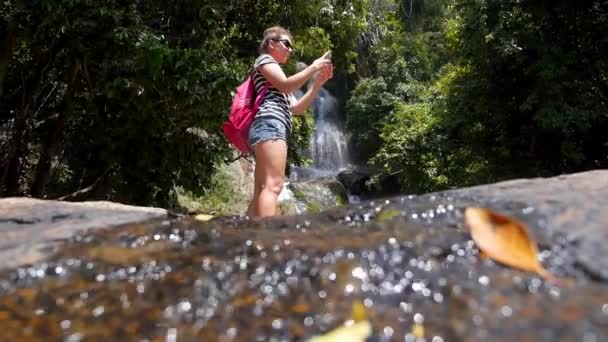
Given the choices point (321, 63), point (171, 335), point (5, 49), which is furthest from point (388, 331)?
point (5, 49)

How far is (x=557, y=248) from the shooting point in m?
1.24

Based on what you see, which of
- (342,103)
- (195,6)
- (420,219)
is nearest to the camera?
(420,219)

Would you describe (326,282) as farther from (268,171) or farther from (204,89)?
(204,89)

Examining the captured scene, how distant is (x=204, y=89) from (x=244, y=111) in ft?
7.67

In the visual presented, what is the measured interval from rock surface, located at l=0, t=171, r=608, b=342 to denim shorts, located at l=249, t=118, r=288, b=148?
123 cm

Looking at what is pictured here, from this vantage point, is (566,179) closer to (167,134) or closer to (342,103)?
(167,134)

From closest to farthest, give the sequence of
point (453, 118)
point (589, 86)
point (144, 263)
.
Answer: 1. point (144, 263)
2. point (589, 86)
3. point (453, 118)

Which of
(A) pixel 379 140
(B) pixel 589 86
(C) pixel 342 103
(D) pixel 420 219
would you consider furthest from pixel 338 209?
(C) pixel 342 103

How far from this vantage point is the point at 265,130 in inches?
112

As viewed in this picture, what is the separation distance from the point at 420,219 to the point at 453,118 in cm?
961

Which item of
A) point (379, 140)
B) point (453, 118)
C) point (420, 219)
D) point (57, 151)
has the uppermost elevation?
point (379, 140)

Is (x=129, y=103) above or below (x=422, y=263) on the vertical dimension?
above

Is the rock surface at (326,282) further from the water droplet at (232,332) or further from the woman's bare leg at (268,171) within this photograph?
the woman's bare leg at (268,171)

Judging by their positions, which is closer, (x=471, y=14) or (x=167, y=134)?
(x=167, y=134)
